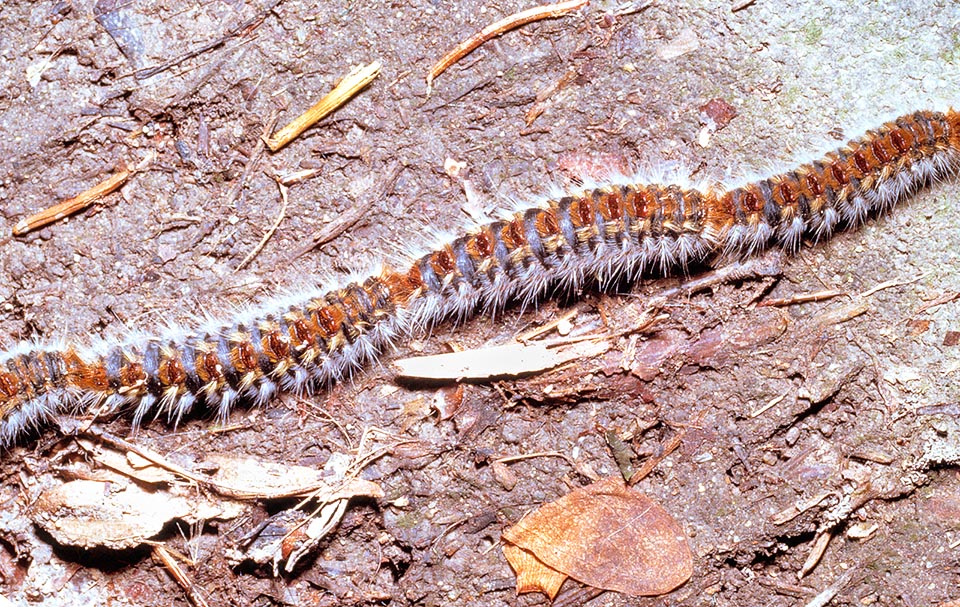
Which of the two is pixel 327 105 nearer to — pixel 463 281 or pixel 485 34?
pixel 485 34

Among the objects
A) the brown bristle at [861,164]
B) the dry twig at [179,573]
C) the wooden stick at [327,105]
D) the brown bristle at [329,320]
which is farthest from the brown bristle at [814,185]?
the dry twig at [179,573]

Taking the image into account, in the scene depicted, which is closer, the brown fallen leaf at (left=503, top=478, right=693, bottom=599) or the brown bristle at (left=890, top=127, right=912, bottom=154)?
the brown fallen leaf at (left=503, top=478, right=693, bottom=599)

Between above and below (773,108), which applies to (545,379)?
below

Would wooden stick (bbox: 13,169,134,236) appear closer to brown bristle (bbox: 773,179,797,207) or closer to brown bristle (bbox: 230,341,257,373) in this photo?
brown bristle (bbox: 230,341,257,373)

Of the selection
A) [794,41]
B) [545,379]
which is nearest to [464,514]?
[545,379]

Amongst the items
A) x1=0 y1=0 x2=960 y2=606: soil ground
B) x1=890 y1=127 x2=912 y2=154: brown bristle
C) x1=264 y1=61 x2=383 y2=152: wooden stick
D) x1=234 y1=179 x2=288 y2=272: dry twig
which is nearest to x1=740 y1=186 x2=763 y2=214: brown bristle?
x1=0 y1=0 x2=960 y2=606: soil ground

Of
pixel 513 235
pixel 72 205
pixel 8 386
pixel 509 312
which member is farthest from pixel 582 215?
pixel 8 386

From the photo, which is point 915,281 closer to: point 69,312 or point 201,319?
point 201,319

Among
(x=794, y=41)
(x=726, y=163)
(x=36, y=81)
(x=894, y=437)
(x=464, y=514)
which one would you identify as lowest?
(x=894, y=437)
